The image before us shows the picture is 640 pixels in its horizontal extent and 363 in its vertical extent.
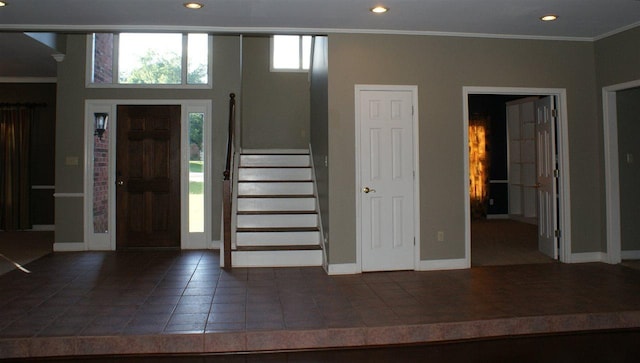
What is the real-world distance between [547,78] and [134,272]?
16.5 feet

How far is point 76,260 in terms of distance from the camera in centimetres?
561

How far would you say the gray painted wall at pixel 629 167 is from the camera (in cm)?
536

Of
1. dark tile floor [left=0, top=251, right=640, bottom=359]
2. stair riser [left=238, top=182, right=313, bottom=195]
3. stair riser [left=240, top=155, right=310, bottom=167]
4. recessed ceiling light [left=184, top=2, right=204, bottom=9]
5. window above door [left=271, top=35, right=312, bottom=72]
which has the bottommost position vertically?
dark tile floor [left=0, top=251, right=640, bottom=359]

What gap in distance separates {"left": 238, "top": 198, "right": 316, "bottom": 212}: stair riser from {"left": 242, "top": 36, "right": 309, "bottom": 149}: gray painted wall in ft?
6.60

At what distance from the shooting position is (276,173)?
654cm

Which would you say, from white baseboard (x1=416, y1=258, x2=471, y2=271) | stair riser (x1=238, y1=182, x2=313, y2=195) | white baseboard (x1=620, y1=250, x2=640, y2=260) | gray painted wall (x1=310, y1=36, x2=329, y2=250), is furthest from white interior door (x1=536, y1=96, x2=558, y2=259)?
stair riser (x1=238, y1=182, x2=313, y2=195)

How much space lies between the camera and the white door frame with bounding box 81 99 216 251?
634cm

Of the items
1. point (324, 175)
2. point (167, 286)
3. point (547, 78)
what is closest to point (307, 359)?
point (167, 286)

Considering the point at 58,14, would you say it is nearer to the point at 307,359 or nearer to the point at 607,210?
the point at 307,359

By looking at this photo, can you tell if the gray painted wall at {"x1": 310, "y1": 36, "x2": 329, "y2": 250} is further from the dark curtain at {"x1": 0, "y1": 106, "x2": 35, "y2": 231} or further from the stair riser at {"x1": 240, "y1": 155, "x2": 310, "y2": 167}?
the dark curtain at {"x1": 0, "y1": 106, "x2": 35, "y2": 231}

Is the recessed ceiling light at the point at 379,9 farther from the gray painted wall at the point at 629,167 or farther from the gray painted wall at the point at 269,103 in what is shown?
the gray painted wall at the point at 269,103

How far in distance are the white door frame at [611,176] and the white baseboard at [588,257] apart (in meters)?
0.06

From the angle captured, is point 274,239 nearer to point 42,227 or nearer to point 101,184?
point 101,184

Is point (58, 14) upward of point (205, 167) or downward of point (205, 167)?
upward
